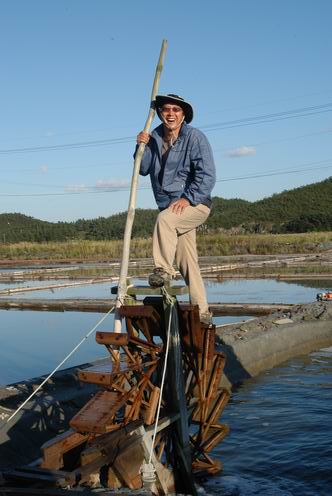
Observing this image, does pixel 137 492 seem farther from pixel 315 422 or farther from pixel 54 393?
pixel 315 422

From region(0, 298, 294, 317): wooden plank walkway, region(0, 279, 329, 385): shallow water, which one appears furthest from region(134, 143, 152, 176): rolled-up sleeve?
region(0, 298, 294, 317): wooden plank walkway

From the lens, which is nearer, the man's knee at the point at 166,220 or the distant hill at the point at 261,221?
the man's knee at the point at 166,220

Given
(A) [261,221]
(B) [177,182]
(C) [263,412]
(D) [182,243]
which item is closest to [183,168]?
(B) [177,182]

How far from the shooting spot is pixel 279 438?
770 cm

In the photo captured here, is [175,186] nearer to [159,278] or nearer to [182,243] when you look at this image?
[182,243]

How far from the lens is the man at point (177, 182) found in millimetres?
5695

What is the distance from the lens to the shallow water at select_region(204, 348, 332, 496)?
6379 millimetres

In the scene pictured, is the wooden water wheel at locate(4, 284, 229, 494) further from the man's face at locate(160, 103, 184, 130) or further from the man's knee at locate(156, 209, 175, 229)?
the man's face at locate(160, 103, 184, 130)

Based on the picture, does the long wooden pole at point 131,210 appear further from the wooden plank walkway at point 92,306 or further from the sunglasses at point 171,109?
the wooden plank walkway at point 92,306

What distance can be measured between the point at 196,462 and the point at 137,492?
1.85m

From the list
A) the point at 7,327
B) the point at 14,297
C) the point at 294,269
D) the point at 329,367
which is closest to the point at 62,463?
the point at 329,367

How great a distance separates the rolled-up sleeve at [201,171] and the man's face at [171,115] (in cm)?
23

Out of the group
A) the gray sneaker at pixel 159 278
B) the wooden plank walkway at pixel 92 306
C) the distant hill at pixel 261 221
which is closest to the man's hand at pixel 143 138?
the gray sneaker at pixel 159 278

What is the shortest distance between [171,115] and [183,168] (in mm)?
477
